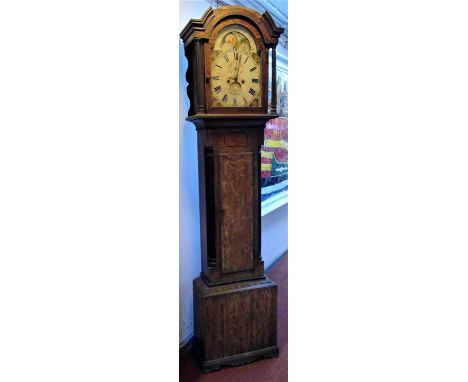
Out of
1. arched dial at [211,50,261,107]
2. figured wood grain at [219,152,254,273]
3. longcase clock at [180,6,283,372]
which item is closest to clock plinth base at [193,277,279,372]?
longcase clock at [180,6,283,372]

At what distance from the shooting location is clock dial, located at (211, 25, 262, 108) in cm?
200

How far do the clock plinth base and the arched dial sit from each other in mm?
952

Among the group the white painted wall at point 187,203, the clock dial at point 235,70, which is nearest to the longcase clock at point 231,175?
the clock dial at point 235,70

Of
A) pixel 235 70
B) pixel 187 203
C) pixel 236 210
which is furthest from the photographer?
pixel 187 203

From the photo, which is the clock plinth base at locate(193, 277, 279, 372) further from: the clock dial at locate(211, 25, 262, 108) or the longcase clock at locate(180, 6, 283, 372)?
the clock dial at locate(211, 25, 262, 108)

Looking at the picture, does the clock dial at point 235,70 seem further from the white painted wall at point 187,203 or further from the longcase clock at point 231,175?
the white painted wall at point 187,203

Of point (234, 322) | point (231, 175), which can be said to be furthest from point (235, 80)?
point (234, 322)

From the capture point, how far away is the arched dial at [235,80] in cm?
201

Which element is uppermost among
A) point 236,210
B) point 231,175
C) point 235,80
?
point 235,80

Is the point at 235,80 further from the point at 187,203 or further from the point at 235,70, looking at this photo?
the point at 187,203

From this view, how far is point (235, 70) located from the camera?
2037 millimetres

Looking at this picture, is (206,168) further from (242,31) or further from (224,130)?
(242,31)

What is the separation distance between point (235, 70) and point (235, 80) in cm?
5

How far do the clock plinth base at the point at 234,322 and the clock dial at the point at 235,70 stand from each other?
3.14ft
